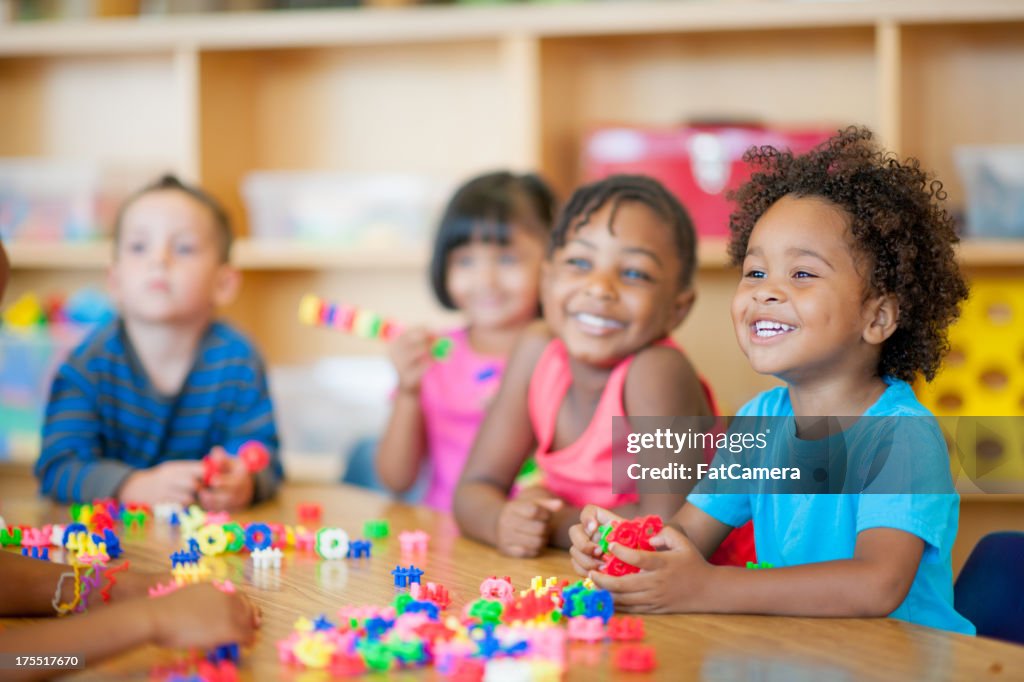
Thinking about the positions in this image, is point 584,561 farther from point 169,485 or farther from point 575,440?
point 169,485

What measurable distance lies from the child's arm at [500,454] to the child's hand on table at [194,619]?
0.51 meters

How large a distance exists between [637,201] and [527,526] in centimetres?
45

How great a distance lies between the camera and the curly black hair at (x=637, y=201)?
1482mm

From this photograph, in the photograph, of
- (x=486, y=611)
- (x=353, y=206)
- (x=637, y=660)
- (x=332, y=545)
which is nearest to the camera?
(x=637, y=660)

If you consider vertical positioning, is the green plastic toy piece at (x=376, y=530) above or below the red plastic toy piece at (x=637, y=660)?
below

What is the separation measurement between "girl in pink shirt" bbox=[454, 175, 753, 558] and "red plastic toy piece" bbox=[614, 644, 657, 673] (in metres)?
0.48

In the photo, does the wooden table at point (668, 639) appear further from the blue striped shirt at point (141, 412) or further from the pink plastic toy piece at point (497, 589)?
the blue striped shirt at point (141, 412)

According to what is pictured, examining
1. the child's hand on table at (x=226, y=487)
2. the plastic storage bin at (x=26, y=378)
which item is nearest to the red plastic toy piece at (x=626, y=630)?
the child's hand on table at (x=226, y=487)

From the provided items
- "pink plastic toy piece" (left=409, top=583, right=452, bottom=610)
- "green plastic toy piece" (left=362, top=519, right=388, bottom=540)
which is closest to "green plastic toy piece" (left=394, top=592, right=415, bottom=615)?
"pink plastic toy piece" (left=409, top=583, right=452, bottom=610)

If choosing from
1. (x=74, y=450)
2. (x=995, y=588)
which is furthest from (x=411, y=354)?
(x=995, y=588)

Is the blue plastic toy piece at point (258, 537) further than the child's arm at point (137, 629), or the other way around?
the blue plastic toy piece at point (258, 537)

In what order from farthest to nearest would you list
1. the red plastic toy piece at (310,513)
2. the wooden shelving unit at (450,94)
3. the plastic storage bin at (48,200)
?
1. the plastic storage bin at (48,200)
2. the wooden shelving unit at (450,94)
3. the red plastic toy piece at (310,513)

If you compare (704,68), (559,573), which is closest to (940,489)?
(559,573)

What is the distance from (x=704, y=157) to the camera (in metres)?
2.41
